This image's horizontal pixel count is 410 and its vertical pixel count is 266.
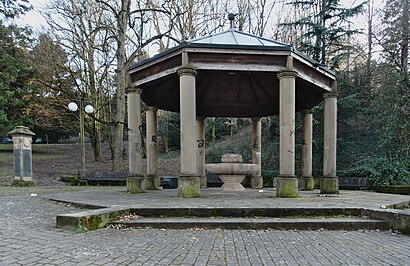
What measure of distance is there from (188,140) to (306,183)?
6.25m

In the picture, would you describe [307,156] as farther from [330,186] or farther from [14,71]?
[14,71]

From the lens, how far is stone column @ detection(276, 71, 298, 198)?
8.00m

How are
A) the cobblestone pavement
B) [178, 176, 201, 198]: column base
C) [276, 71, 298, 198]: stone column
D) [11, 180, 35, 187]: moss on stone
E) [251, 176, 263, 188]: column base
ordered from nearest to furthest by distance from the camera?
1. the cobblestone pavement
2. [178, 176, 201, 198]: column base
3. [276, 71, 298, 198]: stone column
4. [251, 176, 263, 188]: column base
5. [11, 180, 35, 187]: moss on stone

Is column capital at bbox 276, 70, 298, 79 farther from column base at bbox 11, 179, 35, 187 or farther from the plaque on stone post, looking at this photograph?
column base at bbox 11, 179, 35, 187

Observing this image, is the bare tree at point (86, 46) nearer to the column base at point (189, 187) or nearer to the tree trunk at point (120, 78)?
the tree trunk at point (120, 78)

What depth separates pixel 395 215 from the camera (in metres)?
5.33

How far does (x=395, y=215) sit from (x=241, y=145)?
49.0 ft

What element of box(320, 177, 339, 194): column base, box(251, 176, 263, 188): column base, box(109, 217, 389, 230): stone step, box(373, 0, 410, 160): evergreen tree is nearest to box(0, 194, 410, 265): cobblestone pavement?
box(109, 217, 389, 230): stone step

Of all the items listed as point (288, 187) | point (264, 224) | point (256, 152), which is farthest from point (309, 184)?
point (264, 224)

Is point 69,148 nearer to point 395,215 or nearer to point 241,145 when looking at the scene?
point 241,145

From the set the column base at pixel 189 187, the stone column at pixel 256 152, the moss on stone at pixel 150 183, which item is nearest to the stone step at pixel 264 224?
the column base at pixel 189 187

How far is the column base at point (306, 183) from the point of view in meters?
11.5

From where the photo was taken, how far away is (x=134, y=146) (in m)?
9.84

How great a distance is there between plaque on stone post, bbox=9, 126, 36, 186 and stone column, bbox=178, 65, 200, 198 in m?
10.7
